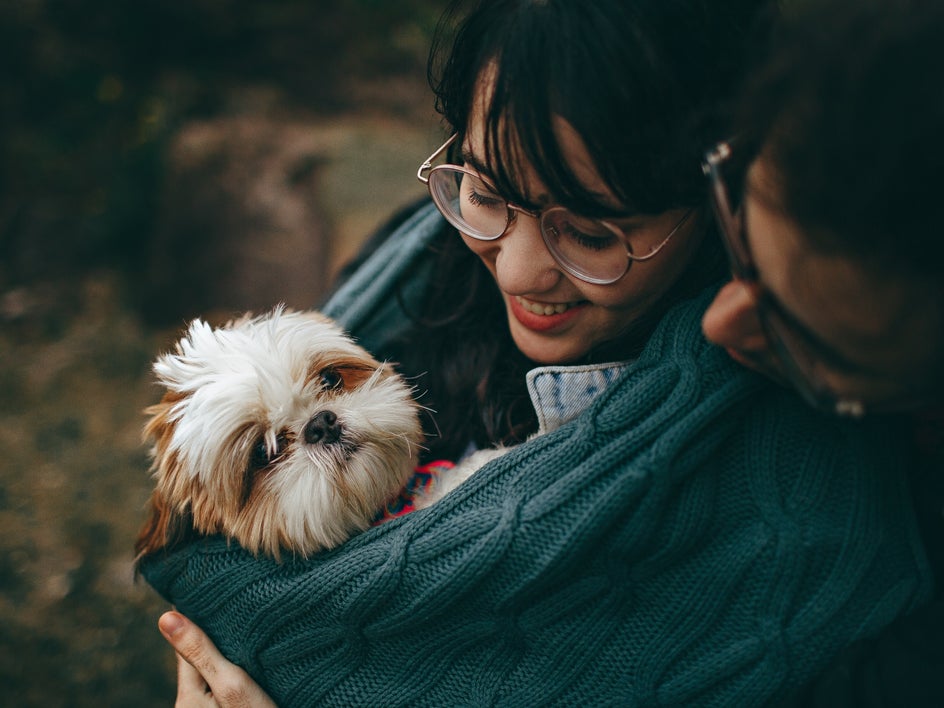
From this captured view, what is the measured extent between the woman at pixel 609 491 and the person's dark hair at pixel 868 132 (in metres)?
0.33

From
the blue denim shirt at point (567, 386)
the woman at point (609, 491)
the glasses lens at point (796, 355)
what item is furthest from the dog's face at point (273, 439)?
the glasses lens at point (796, 355)

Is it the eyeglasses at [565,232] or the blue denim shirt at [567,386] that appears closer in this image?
the eyeglasses at [565,232]

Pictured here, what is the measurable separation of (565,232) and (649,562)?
2.07ft

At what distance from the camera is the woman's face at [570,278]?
4.22 feet

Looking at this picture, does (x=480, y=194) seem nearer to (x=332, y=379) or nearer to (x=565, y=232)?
(x=565, y=232)

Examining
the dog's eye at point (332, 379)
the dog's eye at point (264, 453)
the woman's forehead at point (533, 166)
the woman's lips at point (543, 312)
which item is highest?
the woman's forehead at point (533, 166)

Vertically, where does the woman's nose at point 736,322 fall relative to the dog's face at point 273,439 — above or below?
below

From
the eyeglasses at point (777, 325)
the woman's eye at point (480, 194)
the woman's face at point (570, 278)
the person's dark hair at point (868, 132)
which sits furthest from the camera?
the woman's eye at point (480, 194)

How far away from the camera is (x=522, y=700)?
135cm

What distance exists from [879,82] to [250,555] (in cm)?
142

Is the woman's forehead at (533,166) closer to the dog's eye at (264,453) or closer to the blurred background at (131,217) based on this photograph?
the dog's eye at (264,453)

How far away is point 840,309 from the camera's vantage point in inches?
35.4

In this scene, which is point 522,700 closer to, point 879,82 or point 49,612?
point 879,82

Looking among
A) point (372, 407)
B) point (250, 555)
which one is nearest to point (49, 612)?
point (250, 555)
